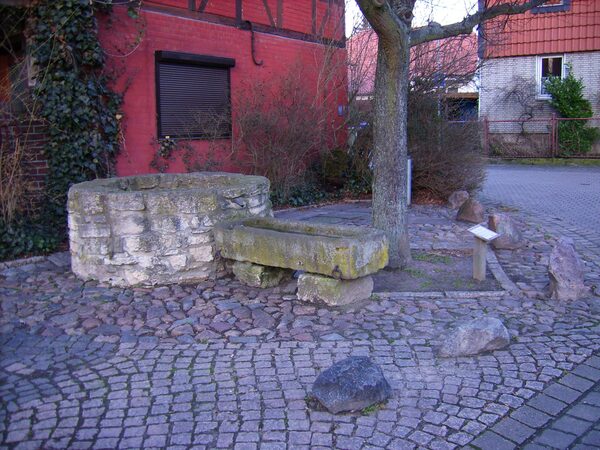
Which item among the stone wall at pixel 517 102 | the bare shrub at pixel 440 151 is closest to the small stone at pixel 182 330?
the bare shrub at pixel 440 151

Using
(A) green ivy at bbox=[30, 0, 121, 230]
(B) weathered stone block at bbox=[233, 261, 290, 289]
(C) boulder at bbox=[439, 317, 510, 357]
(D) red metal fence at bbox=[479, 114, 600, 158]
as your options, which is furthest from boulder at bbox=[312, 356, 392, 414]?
(D) red metal fence at bbox=[479, 114, 600, 158]

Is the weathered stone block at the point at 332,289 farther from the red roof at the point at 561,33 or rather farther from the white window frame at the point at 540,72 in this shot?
the white window frame at the point at 540,72

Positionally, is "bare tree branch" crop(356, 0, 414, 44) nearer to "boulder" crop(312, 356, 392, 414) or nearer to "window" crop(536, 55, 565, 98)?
"boulder" crop(312, 356, 392, 414)

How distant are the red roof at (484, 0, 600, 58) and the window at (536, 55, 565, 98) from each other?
1.56ft

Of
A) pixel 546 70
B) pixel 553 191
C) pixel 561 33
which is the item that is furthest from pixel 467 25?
pixel 546 70

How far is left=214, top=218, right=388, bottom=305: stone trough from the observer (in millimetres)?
5285

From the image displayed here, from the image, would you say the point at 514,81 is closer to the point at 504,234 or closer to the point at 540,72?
the point at 540,72

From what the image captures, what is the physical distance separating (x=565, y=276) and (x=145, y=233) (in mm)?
4026

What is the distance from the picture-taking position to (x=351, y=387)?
371 cm

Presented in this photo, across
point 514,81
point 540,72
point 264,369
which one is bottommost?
point 264,369

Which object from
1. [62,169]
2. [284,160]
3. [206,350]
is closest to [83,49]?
[62,169]

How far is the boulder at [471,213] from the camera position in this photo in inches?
387

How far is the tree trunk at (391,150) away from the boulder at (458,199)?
15.3 ft

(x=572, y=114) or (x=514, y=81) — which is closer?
(x=572, y=114)
